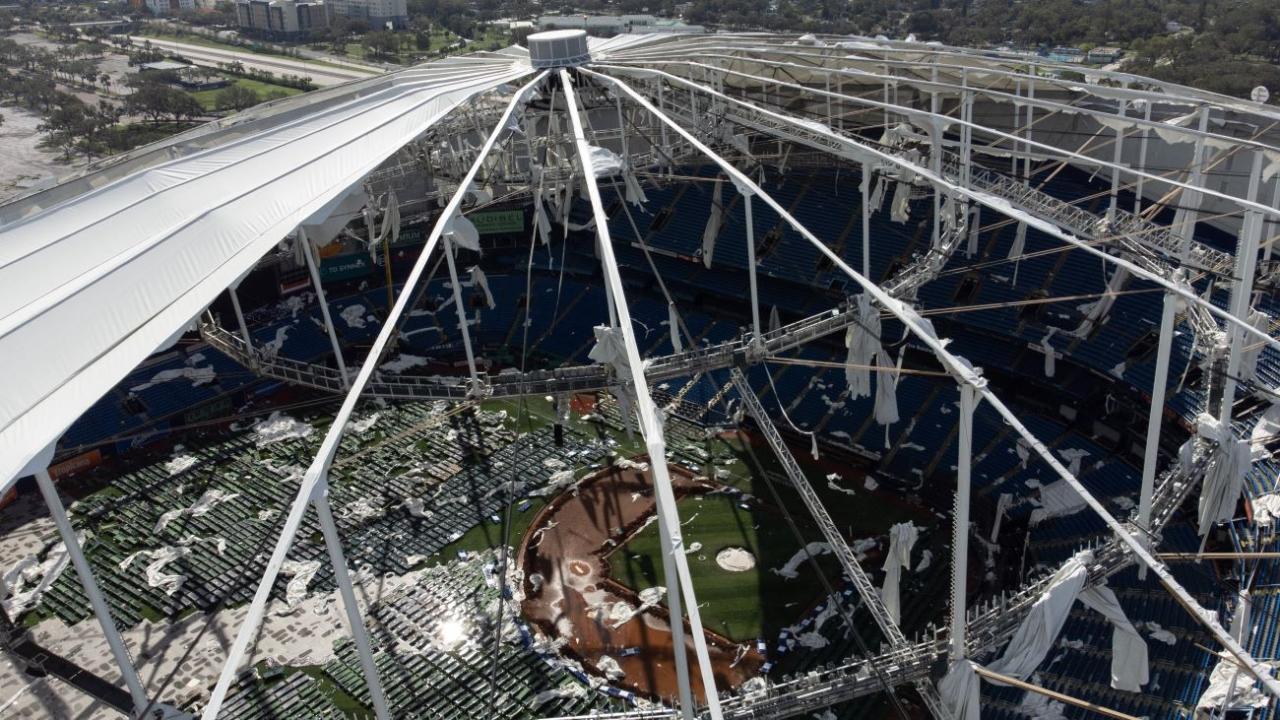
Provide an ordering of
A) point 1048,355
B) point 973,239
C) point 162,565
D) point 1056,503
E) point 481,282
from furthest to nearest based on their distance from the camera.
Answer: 1. point 481,282
2. point 973,239
3. point 1048,355
4. point 162,565
5. point 1056,503

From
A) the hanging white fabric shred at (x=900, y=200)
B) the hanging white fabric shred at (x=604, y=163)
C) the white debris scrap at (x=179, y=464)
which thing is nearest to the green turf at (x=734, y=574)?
the hanging white fabric shred at (x=900, y=200)

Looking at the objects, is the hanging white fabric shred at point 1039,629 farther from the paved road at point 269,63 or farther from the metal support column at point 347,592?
the paved road at point 269,63

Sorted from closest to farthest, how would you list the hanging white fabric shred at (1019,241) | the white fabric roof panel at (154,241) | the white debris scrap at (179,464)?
the white fabric roof panel at (154,241) → the hanging white fabric shred at (1019,241) → the white debris scrap at (179,464)

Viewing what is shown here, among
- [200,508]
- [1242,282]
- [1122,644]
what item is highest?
[1242,282]

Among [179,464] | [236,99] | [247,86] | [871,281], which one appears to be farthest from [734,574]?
[247,86]

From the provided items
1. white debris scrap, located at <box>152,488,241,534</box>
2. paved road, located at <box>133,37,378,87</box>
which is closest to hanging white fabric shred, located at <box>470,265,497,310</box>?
white debris scrap, located at <box>152,488,241,534</box>

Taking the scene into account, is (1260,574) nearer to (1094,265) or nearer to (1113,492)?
(1113,492)

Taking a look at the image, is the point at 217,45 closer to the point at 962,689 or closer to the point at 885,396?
the point at 885,396
